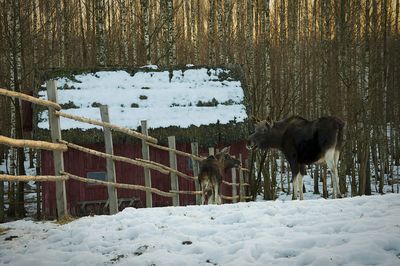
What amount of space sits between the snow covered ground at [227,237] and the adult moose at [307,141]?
263 centimetres

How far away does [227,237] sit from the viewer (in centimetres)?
538

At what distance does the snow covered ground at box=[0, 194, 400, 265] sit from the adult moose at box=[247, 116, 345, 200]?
2.63 m

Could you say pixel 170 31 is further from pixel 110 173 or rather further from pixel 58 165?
pixel 58 165

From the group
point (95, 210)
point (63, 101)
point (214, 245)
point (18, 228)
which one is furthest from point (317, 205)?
point (63, 101)

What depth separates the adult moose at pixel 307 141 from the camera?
9531mm

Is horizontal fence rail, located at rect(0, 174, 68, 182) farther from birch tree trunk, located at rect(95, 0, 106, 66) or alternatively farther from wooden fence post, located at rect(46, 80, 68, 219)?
birch tree trunk, located at rect(95, 0, 106, 66)

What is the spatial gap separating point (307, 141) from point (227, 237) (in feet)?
16.5

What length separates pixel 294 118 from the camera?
1041 centimetres

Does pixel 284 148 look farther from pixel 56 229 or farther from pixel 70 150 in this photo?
A: pixel 70 150

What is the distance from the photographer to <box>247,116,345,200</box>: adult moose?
953 centimetres

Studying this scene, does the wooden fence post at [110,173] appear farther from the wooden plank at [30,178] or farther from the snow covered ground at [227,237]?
the snow covered ground at [227,237]

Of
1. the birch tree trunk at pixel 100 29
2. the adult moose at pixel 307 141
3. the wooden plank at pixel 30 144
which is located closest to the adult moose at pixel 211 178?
the adult moose at pixel 307 141

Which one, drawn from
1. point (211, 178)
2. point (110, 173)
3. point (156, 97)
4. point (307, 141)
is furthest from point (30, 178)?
point (156, 97)

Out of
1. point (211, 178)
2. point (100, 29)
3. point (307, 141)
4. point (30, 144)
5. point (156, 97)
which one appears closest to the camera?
point (30, 144)
